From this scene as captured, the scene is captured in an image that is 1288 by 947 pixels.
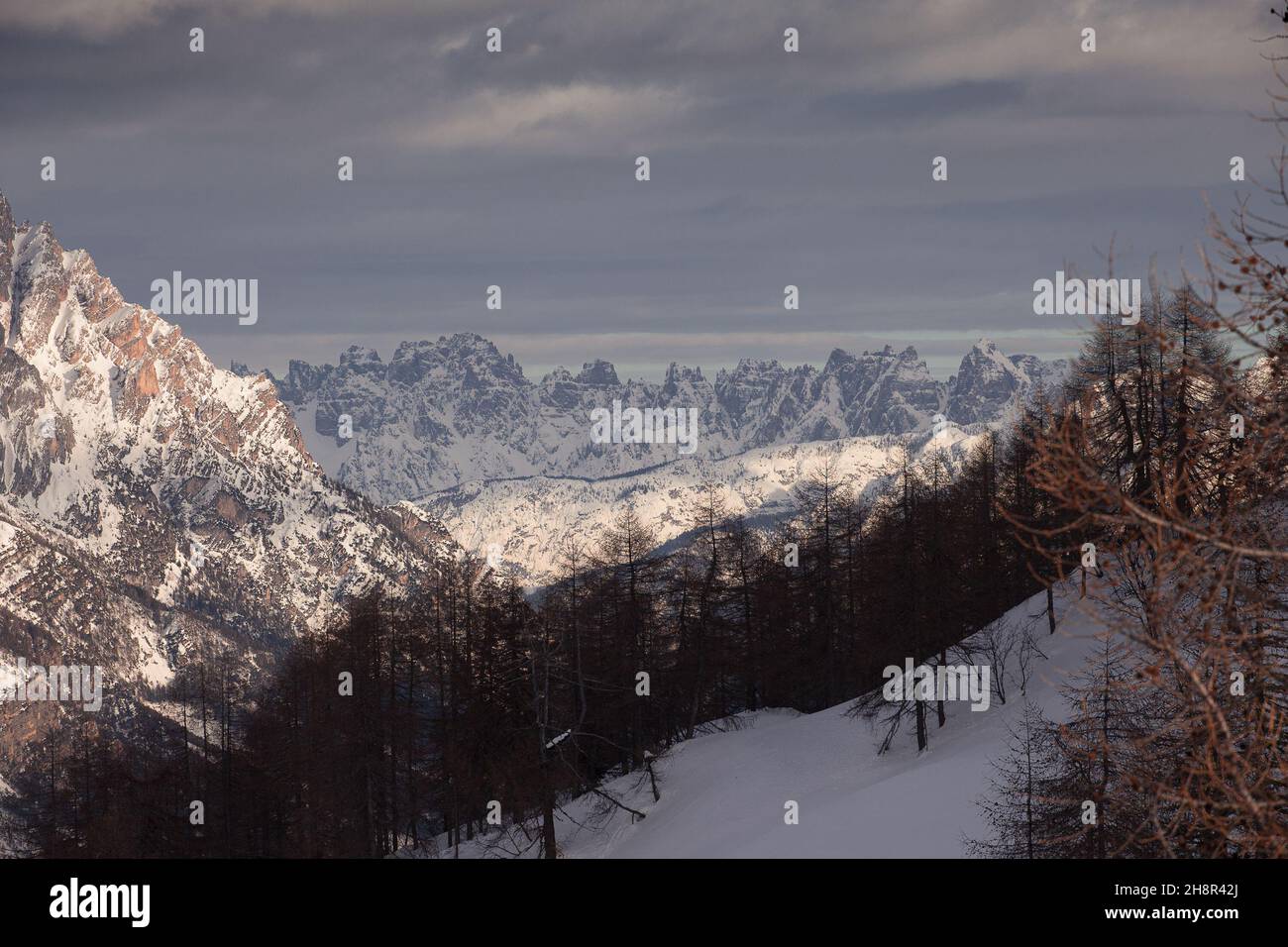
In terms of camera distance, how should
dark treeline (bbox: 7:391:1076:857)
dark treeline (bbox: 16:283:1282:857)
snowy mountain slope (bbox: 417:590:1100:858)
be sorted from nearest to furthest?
snowy mountain slope (bbox: 417:590:1100:858) < dark treeline (bbox: 16:283:1282:857) < dark treeline (bbox: 7:391:1076:857)

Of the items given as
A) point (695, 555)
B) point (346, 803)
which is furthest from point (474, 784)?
point (695, 555)

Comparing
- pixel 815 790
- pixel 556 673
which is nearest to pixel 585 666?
pixel 556 673

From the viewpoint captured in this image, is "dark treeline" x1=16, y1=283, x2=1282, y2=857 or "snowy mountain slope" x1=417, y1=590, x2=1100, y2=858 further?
"dark treeline" x1=16, y1=283, x2=1282, y2=857

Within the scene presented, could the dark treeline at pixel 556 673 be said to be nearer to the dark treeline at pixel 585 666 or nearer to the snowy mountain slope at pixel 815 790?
the dark treeline at pixel 585 666

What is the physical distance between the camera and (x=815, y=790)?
3756 cm

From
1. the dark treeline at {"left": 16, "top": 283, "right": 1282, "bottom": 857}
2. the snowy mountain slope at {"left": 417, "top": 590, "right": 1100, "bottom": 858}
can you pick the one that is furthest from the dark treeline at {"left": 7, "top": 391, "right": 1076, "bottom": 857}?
the snowy mountain slope at {"left": 417, "top": 590, "right": 1100, "bottom": 858}

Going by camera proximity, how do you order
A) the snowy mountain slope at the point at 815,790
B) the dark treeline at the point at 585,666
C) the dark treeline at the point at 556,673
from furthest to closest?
the dark treeline at the point at 556,673, the dark treeline at the point at 585,666, the snowy mountain slope at the point at 815,790

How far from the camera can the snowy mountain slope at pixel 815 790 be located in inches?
1167

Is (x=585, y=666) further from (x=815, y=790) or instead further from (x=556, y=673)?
(x=815, y=790)

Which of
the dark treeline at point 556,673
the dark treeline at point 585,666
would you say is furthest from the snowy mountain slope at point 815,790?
the dark treeline at point 556,673

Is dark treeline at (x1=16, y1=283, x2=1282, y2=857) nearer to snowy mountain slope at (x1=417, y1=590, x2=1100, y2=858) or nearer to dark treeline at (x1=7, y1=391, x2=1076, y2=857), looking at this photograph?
dark treeline at (x1=7, y1=391, x2=1076, y2=857)

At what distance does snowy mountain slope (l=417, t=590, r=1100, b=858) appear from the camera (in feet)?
97.2
